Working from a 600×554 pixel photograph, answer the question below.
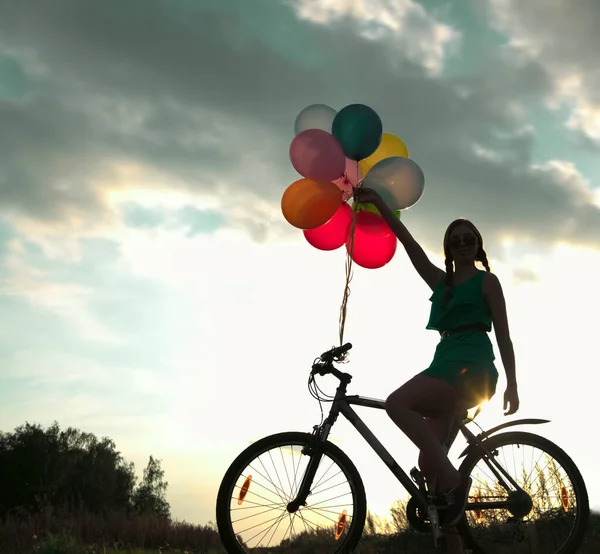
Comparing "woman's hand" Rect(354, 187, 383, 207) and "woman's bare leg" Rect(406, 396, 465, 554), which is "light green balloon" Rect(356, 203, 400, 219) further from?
"woman's bare leg" Rect(406, 396, 465, 554)

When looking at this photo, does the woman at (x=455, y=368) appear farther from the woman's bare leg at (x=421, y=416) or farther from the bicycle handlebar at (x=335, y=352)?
the bicycle handlebar at (x=335, y=352)

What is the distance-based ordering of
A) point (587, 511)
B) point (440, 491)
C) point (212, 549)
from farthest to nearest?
point (212, 549) → point (587, 511) → point (440, 491)

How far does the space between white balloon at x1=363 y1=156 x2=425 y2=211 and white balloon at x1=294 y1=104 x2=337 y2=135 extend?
2.81ft

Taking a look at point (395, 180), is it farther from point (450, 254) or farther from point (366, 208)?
point (450, 254)

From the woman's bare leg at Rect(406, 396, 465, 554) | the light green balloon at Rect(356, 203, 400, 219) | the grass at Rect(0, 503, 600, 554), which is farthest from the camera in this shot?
the grass at Rect(0, 503, 600, 554)

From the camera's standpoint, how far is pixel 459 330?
4914 millimetres

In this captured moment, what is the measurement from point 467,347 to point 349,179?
6.90ft

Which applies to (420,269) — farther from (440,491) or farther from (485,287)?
(440,491)

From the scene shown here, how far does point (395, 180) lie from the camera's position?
233 inches

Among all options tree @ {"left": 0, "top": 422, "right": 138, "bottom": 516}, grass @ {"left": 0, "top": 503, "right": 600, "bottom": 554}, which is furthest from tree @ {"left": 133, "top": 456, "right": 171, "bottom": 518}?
grass @ {"left": 0, "top": 503, "right": 600, "bottom": 554}

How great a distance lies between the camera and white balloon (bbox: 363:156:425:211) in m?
5.91

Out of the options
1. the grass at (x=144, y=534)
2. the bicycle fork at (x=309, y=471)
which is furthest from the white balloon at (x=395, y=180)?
the grass at (x=144, y=534)

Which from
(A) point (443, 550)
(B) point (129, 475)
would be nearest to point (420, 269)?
(A) point (443, 550)

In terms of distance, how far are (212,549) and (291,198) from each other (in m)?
3.89
